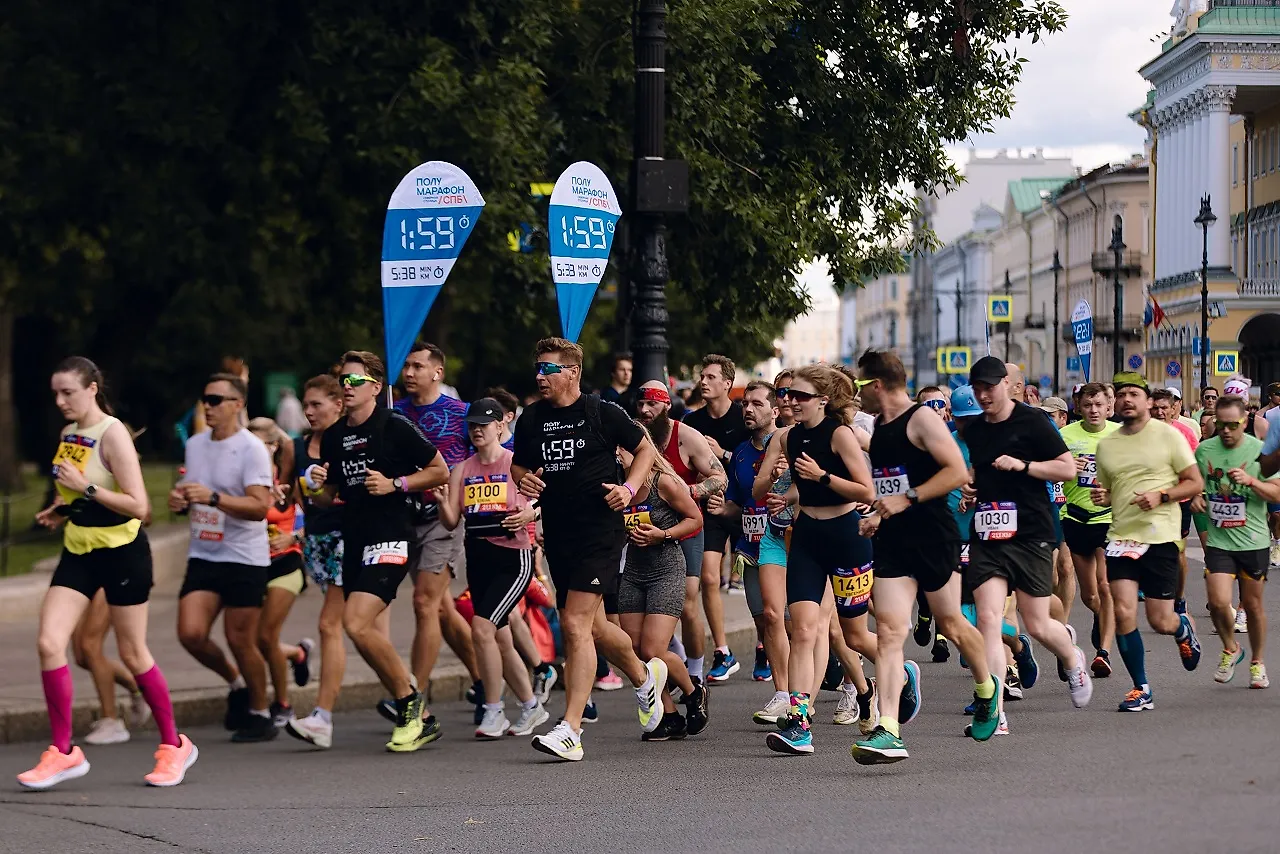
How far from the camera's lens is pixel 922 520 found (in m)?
9.70

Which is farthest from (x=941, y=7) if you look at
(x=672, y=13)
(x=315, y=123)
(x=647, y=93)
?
(x=647, y=93)

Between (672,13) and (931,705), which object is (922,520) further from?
(672,13)

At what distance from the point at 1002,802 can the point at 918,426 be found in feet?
6.74

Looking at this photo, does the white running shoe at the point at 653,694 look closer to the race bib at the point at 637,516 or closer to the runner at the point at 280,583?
the race bib at the point at 637,516

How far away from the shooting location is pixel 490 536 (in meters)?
10.8

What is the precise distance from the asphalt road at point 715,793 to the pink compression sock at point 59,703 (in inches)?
8.8

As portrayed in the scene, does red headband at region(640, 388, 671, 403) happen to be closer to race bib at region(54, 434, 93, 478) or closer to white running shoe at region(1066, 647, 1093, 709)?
white running shoe at region(1066, 647, 1093, 709)

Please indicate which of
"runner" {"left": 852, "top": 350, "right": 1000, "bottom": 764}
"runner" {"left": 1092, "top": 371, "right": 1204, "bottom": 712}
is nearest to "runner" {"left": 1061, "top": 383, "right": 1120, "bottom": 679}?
"runner" {"left": 1092, "top": 371, "right": 1204, "bottom": 712}

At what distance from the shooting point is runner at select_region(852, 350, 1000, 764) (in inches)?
375

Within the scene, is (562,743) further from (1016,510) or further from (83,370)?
(83,370)

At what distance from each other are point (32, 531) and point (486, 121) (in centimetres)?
640

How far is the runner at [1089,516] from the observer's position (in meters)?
13.5

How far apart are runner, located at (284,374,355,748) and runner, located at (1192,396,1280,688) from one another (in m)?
4.85

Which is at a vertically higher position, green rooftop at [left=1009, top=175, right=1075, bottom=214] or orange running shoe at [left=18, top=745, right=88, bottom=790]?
green rooftop at [left=1009, top=175, right=1075, bottom=214]
